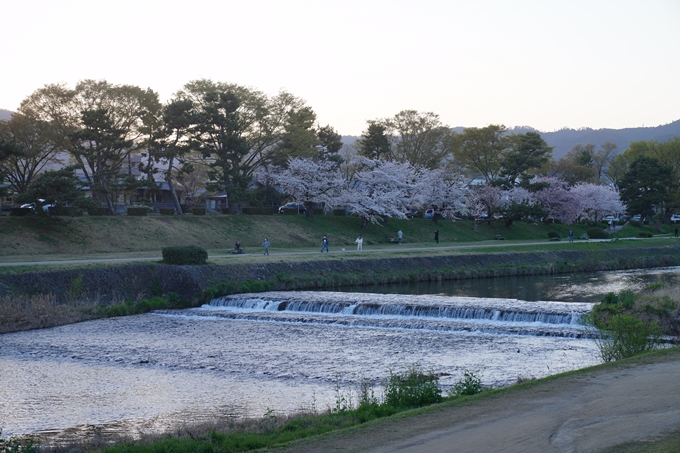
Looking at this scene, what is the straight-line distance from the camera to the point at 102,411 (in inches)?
596

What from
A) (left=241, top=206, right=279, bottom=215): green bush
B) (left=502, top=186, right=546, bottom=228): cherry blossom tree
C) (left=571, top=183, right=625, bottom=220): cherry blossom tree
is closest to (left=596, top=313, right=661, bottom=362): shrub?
(left=241, top=206, right=279, bottom=215): green bush

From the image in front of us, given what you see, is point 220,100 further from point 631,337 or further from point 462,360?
point 631,337

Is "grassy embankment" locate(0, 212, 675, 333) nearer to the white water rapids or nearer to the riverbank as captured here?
the riverbank

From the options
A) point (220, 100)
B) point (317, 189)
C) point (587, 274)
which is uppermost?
point (220, 100)

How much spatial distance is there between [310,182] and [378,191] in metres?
6.86

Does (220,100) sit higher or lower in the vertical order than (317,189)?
higher

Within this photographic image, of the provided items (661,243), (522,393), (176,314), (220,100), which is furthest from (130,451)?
(661,243)

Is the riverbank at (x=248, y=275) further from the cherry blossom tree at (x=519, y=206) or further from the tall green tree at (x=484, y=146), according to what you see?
the tall green tree at (x=484, y=146)

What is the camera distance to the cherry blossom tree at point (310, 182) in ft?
216

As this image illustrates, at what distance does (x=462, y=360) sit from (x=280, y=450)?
36.4ft

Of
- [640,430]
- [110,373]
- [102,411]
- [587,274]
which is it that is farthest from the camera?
[587,274]

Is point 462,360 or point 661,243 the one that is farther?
point 661,243

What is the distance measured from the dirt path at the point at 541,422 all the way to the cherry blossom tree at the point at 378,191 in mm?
53840

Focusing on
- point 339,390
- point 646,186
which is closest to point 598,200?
point 646,186
